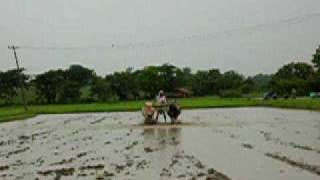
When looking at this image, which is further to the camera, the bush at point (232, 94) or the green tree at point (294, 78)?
the bush at point (232, 94)

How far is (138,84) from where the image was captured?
88.5 metres

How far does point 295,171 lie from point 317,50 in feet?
207

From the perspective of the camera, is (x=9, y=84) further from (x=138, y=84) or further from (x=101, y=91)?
(x=138, y=84)

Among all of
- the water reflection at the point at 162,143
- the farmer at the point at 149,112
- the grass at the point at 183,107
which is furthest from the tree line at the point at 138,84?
the water reflection at the point at 162,143

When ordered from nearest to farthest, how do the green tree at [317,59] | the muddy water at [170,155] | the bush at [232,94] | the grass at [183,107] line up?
the muddy water at [170,155]
the grass at [183,107]
the green tree at [317,59]
the bush at [232,94]

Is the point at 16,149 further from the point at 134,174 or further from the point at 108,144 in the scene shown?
the point at 134,174

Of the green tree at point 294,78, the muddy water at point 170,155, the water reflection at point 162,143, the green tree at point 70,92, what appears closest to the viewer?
the muddy water at point 170,155

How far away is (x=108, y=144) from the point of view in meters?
21.9

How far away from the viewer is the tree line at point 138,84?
83500 millimetres

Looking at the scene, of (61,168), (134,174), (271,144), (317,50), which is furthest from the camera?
(317,50)

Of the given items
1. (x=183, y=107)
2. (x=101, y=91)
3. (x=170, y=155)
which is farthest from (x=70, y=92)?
(x=170, y=155)

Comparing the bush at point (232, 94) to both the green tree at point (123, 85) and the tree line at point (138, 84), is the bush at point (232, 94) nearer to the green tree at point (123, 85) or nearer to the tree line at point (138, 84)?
the tree line at point (138, 84)

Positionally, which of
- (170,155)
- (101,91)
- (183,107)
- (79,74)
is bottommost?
(170,155)

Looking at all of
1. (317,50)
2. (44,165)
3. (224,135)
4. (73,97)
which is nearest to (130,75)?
(73,97)
